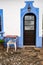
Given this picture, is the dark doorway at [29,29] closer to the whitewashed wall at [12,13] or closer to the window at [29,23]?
the window at [29,23]

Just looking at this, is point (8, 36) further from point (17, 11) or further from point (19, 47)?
point (17, 11)

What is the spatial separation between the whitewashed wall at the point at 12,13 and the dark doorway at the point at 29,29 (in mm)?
459

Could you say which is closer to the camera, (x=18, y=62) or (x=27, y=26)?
(x=18, y=62)

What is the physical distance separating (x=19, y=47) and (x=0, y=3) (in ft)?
8.50

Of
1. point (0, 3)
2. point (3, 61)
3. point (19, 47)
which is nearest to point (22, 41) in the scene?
point (19, 47)

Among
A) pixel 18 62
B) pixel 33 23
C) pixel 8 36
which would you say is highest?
pixel 33 23

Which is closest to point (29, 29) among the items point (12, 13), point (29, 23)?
Answer: point (29, 23)

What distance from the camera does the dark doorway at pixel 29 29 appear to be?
9.40m

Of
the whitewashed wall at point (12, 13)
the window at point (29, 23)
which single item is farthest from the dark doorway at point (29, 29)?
the whitewashed wall at point (12, 13)

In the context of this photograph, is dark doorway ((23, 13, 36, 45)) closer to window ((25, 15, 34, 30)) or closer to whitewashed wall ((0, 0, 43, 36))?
window ((25, 15, 34, 30))

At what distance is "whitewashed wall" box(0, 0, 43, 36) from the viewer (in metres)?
9.04

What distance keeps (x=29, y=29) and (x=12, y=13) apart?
4.32 feet

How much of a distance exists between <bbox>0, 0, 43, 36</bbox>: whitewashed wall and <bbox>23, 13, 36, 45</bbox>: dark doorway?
46 cm

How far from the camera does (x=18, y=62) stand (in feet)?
20.1
